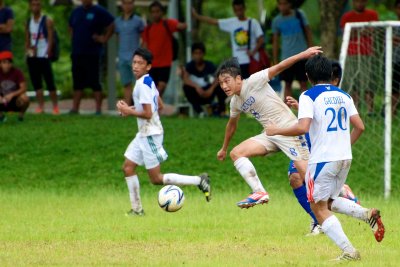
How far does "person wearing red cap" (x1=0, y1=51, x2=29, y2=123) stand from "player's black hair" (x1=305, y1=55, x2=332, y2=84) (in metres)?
10.5

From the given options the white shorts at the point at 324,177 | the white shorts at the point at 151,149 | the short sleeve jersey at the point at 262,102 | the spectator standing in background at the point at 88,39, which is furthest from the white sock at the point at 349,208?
the spectator standing in background at the point at 88,39

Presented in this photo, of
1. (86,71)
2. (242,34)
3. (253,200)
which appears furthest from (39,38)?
(253,200)

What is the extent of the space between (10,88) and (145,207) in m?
6.09

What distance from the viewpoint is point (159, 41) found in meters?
20.1

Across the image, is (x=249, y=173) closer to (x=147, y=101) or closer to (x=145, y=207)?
(x=147, y=101)

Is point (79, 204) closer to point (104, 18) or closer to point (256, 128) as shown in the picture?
point (256, 128)

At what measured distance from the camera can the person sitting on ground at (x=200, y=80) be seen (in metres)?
20.6

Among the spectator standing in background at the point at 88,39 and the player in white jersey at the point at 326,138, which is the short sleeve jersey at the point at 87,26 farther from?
the player in white jersey at the point at 326,138

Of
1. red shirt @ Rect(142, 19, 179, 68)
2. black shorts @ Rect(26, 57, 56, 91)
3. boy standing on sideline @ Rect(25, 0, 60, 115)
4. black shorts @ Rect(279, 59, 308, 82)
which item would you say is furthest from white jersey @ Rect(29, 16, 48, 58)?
black shorts @ Rect(279, 59, 308, 82)

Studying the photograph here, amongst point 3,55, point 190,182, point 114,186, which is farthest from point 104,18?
point 190,182

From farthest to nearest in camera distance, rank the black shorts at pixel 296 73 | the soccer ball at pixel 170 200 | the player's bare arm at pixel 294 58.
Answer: the black shorts at pixel 296 73, the soccer ball at pixel 170 200, the player's bare arm at pixel 294 58

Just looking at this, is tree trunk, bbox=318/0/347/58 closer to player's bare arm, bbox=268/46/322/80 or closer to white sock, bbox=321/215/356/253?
player's bare arm, bbox=268/46/322/80

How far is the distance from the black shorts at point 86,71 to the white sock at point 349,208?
11.3 m

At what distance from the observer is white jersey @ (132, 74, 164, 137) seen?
497 inches
